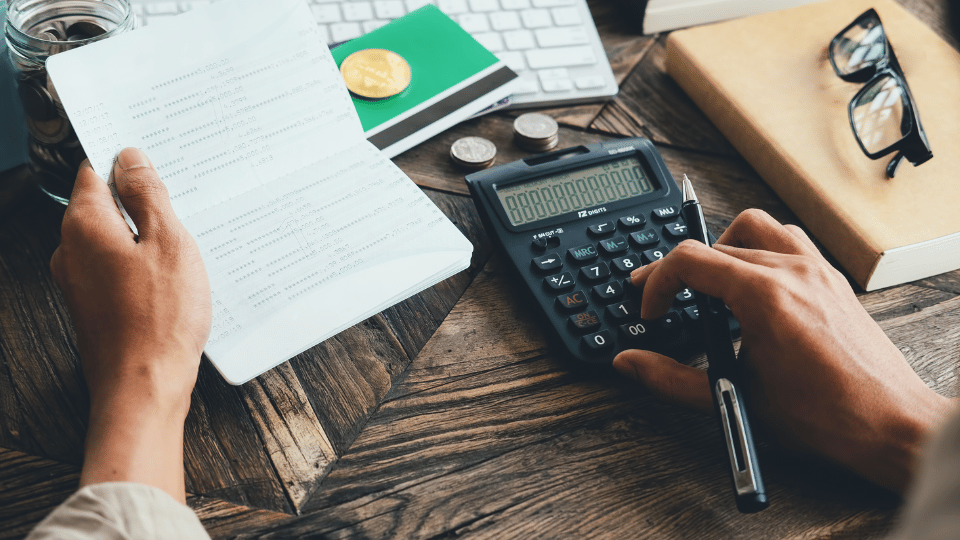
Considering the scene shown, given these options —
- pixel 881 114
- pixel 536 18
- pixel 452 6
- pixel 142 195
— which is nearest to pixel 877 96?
pixel 881 114

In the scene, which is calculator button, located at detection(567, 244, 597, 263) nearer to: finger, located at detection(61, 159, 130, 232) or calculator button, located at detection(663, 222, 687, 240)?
calculator button, located at detection(663, 222, 687, 240)

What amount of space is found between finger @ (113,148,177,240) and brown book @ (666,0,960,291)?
62 cm

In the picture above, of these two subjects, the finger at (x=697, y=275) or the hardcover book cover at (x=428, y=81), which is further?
the hardcover book cover at (x=428, y=81)

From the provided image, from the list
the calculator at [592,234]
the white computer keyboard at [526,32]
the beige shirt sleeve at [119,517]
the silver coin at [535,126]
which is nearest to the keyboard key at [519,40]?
the white computer keyboard at [526,32]

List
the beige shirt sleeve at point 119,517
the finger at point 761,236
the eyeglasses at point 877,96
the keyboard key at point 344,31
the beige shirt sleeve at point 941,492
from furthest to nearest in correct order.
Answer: the keyboard key at point 344,31, the eyeglasses at point 877,96, the finger at point 761,236, the beige shirt sleeve at point 119,517, the beige shirt sleeve at point 941,492

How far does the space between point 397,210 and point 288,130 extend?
127mm

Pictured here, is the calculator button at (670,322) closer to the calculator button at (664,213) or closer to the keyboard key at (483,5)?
the calculator button at (664,213)

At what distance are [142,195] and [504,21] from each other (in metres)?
0.53

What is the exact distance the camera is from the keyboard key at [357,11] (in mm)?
868

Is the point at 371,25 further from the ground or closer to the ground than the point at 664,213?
further from the ground

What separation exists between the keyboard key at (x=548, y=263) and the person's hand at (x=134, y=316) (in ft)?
0.91

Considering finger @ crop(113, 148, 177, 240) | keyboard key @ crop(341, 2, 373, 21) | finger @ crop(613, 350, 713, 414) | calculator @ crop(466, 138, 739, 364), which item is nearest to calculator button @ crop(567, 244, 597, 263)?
calculator @ crop(466, 138, 739, 364)

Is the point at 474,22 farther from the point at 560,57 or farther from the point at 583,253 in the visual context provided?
the point at 583,253

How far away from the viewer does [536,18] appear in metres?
0.91
